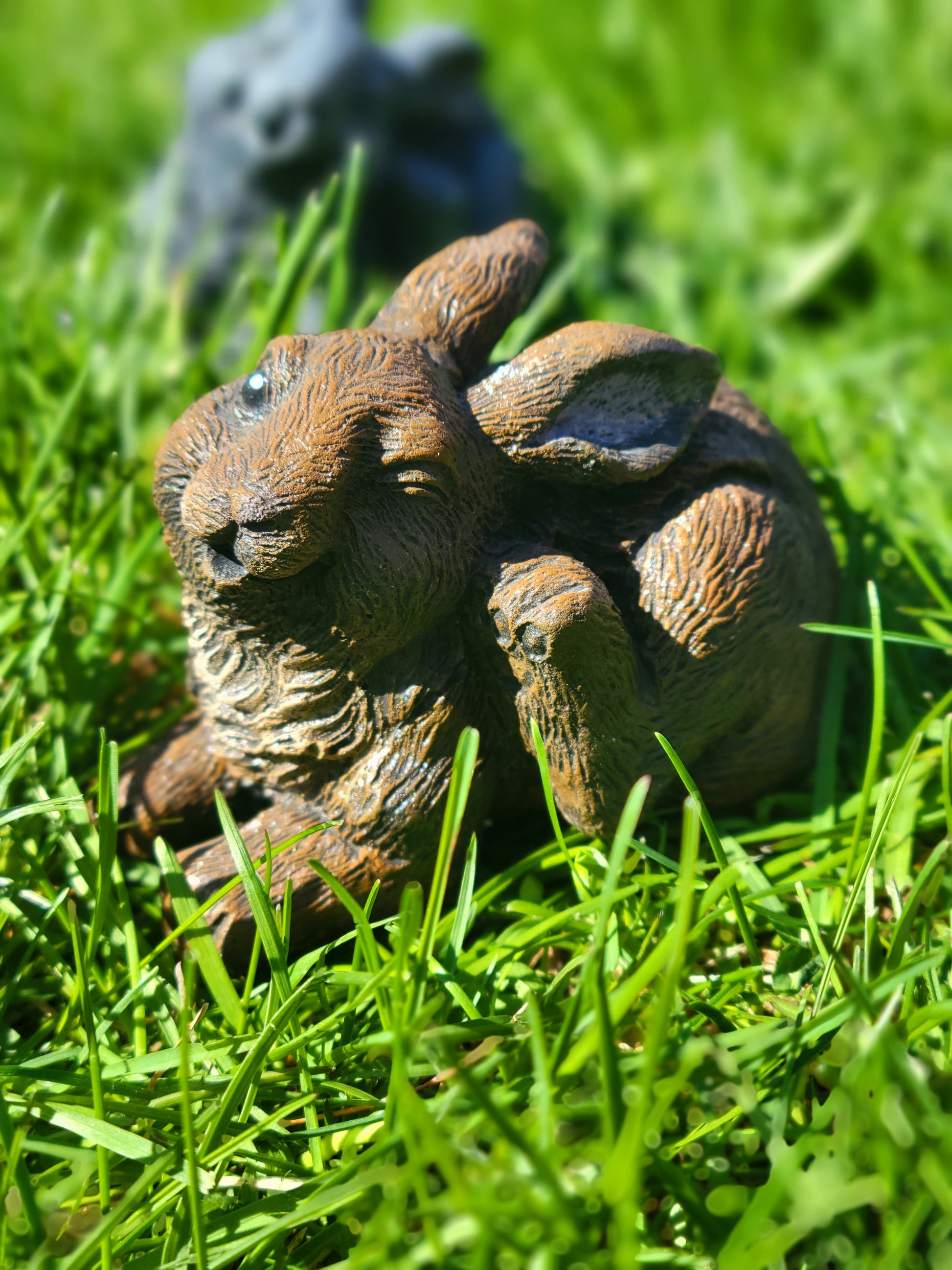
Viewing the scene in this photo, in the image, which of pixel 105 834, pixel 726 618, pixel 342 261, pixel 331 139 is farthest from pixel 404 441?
pixel 331 139

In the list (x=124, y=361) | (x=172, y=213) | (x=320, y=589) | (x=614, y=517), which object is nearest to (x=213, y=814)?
(x=320, y=589)

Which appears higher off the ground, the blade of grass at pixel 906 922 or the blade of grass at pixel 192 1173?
the blade of grass at pixel 192 1173

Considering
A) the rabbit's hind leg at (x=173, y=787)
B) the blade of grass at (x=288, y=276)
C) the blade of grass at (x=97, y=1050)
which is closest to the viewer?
the blade of grass at (x=97, y=1050)

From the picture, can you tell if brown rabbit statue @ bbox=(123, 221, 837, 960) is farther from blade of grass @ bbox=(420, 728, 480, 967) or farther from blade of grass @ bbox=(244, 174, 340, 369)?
blade of grass @ bbox=(244, 174, 340, 369)

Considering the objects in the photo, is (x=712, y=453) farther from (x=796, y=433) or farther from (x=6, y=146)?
(x=6, y=146)

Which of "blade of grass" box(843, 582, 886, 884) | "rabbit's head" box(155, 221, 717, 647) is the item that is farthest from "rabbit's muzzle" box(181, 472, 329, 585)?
"blade of grass" box(843, 582, 886, 884)

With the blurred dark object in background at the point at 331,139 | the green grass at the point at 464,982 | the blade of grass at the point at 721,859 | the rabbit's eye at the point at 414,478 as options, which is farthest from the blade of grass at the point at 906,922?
the blurred dark object in background at the point at 331,139

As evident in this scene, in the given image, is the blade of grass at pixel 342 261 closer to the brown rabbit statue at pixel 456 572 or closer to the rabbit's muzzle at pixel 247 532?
the brown rabbit statue at pixel 456 572

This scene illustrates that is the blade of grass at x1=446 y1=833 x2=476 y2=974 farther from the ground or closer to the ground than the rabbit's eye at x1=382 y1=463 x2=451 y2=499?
closer to the ground
